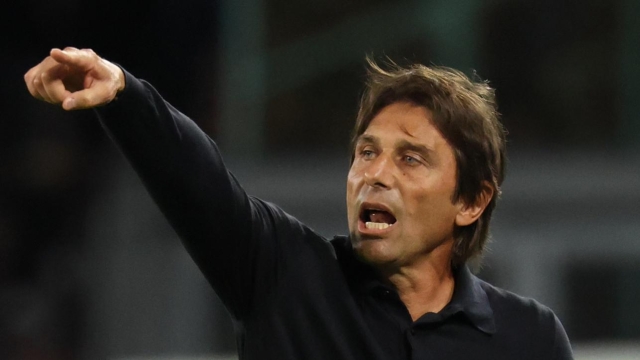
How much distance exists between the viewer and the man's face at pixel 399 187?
5.36 feet

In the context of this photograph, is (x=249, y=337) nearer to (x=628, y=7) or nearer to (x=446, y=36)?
(x=446, y=36)

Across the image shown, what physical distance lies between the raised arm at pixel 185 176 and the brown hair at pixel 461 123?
0.31 m

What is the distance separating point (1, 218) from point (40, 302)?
400 mm

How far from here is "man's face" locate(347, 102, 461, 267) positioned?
163cm

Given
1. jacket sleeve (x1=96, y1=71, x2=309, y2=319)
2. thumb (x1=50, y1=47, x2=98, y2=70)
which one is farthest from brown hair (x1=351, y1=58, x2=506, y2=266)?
thumb (x1=50, y1=47, x2=98, y2=70)

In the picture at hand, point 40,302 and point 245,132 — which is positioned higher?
point 245,132

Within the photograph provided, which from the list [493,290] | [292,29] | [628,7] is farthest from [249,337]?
[628,7]

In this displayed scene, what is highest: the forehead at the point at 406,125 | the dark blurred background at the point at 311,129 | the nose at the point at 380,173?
the forehead at the point at 406,125

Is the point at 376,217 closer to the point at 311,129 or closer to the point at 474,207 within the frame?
the point at 474,207

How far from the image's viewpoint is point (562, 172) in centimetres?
403

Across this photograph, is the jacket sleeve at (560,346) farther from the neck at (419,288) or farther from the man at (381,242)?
the neck at (419,288)

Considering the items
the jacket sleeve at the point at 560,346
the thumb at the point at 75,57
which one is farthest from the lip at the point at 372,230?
the thumb at the point at 75,57

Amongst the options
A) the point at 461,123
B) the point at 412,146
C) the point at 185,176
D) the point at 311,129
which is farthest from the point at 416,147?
the point at 311,129

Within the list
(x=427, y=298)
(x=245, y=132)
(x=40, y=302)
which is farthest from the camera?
(x=245, y=132)
